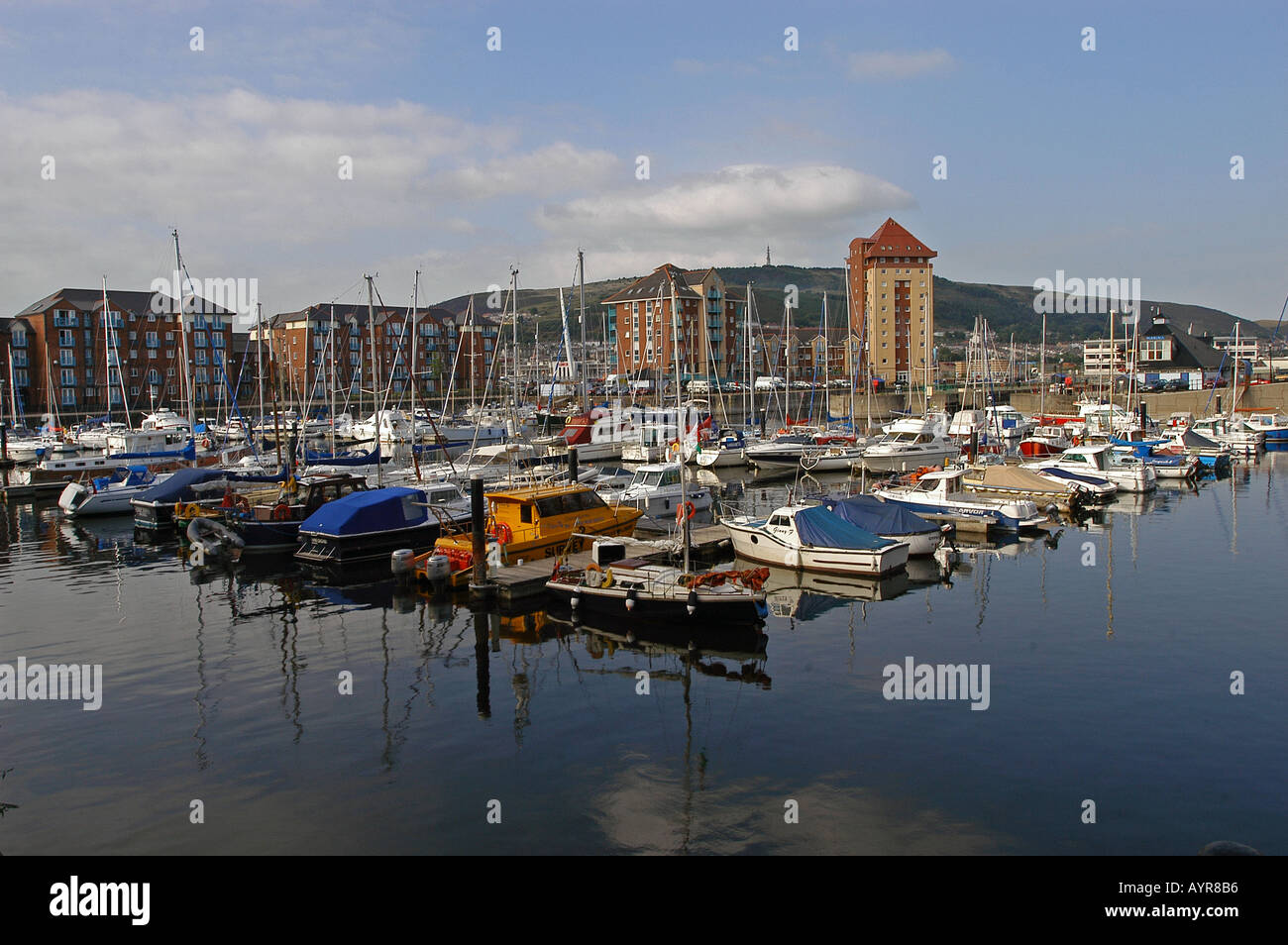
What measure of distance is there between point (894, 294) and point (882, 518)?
11856 centimetres

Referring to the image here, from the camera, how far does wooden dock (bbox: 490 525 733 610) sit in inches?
1064

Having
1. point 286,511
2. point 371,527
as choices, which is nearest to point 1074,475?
point 371,527

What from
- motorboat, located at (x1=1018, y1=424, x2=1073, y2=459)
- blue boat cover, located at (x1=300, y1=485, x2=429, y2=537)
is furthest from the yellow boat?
motorboat, located at (x1=1018, y1=424, x2=1073, y2=459)

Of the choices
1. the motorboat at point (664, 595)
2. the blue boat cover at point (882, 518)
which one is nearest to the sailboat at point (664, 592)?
the motorboat at point (664, 595)

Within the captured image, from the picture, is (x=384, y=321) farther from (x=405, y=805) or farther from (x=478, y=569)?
(x=405, y=805)

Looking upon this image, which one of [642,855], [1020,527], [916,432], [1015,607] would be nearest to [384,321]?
[916,432]

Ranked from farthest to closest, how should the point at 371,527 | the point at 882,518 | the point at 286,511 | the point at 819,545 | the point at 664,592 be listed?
the point at 286,511 → the point at 371,527 → the point at 882,518 → the point at 819,545 → the point at 664,592

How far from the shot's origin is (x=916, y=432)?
61250mm

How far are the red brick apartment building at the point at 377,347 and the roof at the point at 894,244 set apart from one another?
61.6 m

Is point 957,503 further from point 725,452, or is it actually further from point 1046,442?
point 1046,442

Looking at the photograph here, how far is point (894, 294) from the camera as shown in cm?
14375

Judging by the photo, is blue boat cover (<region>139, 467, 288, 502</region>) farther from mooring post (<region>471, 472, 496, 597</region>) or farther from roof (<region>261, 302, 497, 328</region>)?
roof (<region>261, 302, 497, 328</region>)

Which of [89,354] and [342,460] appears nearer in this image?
[342,460]

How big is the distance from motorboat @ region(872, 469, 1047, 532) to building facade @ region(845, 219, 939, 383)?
10508 cm
